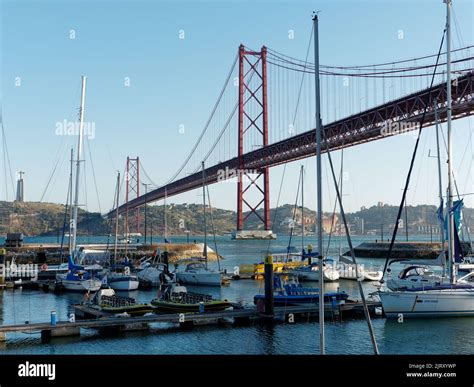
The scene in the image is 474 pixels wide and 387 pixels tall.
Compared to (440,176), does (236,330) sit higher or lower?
lower

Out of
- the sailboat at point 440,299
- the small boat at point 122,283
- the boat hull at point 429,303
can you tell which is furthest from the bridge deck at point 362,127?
the small boat at point 122,283

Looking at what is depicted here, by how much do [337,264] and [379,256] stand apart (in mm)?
30915

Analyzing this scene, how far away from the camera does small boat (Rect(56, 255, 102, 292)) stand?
28797 mm

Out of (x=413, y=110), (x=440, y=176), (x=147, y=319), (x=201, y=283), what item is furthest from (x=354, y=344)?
(x=413, y=110)

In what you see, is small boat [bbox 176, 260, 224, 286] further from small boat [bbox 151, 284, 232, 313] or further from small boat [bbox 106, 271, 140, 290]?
small boat [bbox 151, 284, 232, 313]

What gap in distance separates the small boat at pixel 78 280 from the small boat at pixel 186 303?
8.68 metres

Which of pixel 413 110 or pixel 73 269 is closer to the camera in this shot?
pixel 73 269

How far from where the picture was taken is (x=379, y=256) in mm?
65625

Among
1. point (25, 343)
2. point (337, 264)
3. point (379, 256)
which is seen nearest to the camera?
point (25, 343)

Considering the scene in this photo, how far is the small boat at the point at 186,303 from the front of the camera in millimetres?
19406

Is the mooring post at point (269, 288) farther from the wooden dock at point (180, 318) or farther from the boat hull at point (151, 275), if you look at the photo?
the boat hull at point (151, 275)

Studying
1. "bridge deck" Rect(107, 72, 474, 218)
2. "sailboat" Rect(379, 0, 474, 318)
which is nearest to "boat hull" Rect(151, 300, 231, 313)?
"sailboat" Rect(379, 0, 474, 318)

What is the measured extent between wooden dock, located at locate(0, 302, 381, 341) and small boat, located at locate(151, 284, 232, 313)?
3.48 feet
